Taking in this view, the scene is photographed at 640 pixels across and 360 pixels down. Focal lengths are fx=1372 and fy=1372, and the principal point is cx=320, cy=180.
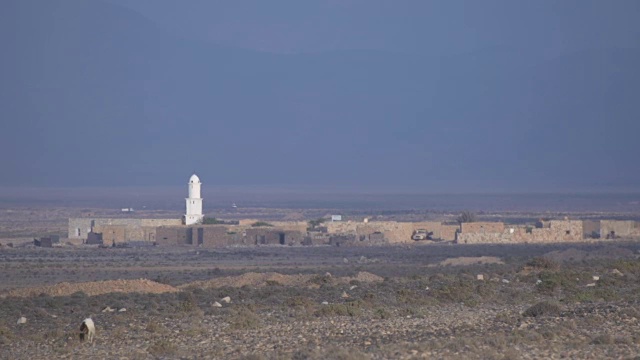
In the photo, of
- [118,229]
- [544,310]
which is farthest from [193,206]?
[544,310]

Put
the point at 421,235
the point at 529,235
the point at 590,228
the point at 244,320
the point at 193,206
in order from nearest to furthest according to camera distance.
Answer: the point at 244,320, the point at 529,235, the point at 421,235, the point at 590,228, the point at 193,206

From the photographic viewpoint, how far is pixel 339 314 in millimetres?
20797

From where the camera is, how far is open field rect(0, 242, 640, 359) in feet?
52.4

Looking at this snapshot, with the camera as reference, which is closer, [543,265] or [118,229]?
[543,265]

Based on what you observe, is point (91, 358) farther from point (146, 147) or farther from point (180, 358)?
point (146, 147)

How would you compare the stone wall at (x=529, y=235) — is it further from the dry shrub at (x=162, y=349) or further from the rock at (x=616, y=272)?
the dry shrub at (x=162, y=349)

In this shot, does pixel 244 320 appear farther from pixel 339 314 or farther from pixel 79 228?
pixel 79 228

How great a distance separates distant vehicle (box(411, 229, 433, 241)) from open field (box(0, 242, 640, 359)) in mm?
17532

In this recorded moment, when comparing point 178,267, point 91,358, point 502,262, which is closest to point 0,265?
point 178,267

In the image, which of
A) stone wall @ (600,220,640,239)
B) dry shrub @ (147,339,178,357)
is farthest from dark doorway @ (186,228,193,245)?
dry shrub @ (147,339,178,357)

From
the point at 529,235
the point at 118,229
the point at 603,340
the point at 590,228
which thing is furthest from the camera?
the point at 590,228

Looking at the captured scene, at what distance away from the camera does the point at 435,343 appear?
1588 cm

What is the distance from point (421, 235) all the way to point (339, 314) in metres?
34.6

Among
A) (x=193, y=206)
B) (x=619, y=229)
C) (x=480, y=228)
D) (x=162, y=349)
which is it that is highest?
(x=193, y=206)
